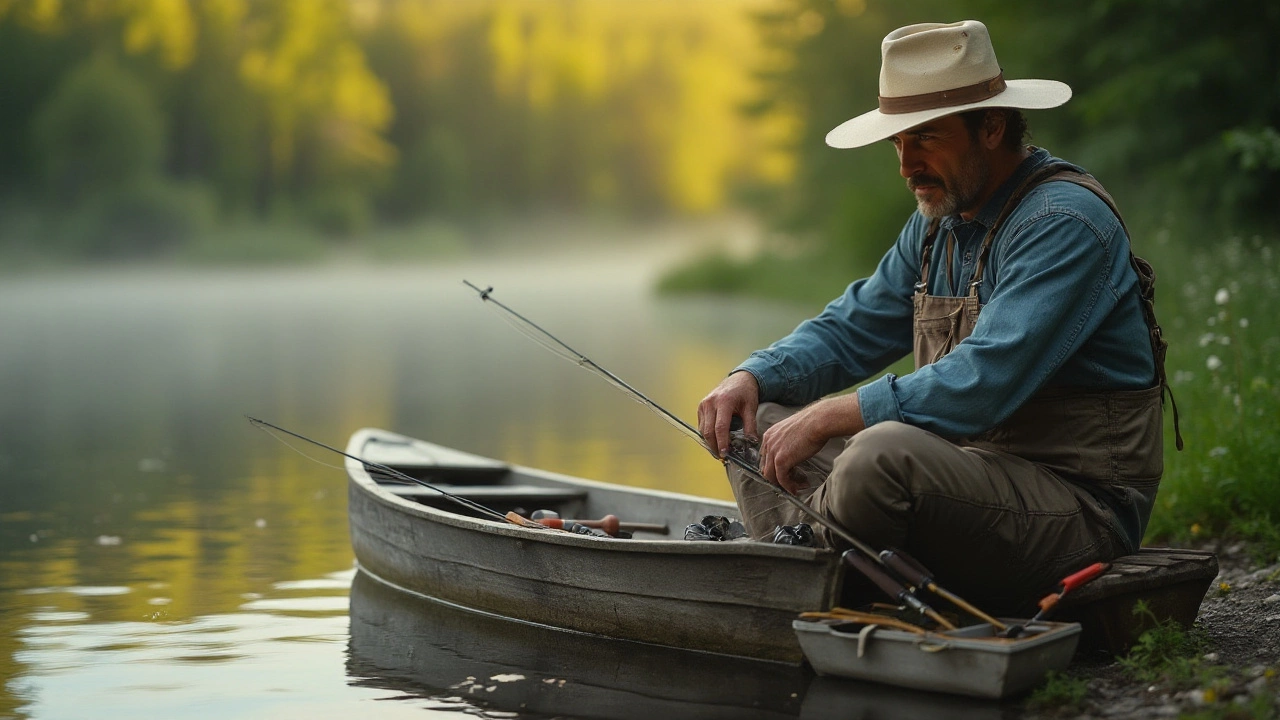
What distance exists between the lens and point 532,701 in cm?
429

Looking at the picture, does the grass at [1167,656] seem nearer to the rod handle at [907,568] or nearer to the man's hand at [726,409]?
the rod handle at [907,568]

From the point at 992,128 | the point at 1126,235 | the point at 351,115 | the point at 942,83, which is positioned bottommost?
the point at 1126,235

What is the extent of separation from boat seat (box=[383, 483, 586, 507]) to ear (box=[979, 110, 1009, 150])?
2826 mm

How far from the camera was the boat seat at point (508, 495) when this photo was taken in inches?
249

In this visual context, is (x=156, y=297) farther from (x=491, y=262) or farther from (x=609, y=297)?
(x=491, y=262)

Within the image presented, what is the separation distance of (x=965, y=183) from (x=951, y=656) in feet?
4.37

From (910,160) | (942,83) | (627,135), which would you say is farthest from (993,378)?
(627,135)

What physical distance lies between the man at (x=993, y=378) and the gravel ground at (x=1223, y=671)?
0.34 m

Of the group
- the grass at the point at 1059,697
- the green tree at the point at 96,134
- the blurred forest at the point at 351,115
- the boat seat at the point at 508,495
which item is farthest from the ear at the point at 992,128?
the green tree at the point at 96,134

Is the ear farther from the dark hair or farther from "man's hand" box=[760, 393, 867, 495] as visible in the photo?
"man's hand" box=[760, 393, 867, 495]

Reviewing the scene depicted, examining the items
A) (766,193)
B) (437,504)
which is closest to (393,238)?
(766,193)

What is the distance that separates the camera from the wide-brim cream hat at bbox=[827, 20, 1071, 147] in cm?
419

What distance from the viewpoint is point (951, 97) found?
165 inches

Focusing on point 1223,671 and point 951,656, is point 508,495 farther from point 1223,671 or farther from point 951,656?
point 1223,671
